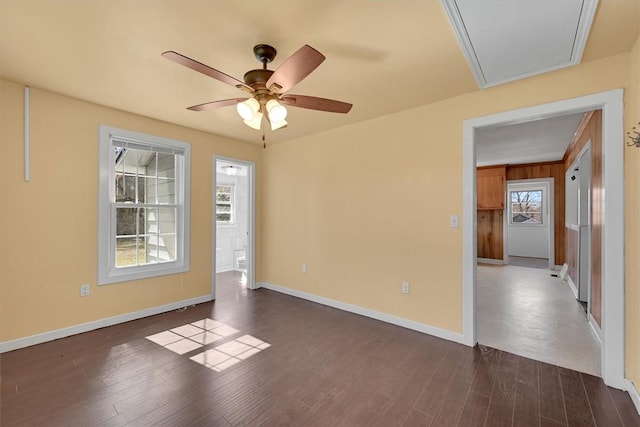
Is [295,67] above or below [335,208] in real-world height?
above

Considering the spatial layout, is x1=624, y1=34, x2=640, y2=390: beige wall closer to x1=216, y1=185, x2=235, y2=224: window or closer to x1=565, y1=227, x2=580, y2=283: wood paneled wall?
x1=565, y1=227, x2=580, y2=283: wood paneled wall

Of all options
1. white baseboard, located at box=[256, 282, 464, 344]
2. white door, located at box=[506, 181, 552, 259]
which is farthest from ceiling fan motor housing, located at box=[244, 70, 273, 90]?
white door, located at box=[506, 181, 552, 259]

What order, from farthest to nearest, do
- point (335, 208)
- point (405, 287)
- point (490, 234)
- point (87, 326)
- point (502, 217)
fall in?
point (490, 234) → point (502, 217) → point (335, 208) → point (405, 287) → point (87, 326)

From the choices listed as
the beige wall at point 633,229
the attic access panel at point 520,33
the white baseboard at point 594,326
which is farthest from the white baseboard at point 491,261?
the attic access panel at point 520,33

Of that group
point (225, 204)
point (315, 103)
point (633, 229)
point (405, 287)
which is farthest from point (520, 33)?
point (225, 204)

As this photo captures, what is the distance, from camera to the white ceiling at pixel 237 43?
1629 millimetres

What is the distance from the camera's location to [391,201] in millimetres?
3359

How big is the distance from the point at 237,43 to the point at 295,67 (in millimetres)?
652

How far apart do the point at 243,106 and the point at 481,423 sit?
257 centimetres

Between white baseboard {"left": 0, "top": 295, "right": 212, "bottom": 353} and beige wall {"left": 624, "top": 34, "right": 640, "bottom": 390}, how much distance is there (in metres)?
4.50

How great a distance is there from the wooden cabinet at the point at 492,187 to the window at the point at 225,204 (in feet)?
20.5

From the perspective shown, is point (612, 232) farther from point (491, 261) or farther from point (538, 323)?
point (491, 261)

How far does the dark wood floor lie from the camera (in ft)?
5.85

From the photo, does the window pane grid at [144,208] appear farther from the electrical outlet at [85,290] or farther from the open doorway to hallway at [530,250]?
the open doorway to hallway at [530,250]
